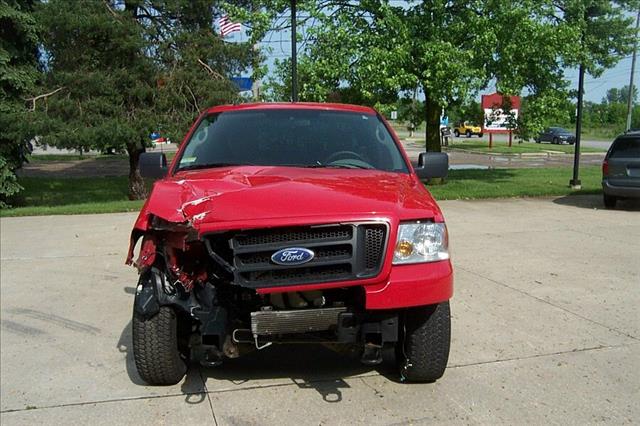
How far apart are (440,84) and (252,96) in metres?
6.29

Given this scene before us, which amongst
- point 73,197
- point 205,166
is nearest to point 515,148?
point 73,197

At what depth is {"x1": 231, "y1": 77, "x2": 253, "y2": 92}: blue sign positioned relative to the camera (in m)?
15.7

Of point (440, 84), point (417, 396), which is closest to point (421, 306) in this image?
point (417, 396)

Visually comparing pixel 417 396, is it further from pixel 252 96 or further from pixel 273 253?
pixel 252 96

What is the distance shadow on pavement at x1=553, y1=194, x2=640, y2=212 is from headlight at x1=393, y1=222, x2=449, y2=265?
1003cm

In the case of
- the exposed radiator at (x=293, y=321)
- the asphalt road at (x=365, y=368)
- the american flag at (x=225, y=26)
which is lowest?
the asphalt road at (x=365, y=368)

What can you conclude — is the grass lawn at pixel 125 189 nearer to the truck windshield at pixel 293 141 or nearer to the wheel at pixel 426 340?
the truck windshield at pixel 293 141

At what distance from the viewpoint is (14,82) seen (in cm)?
1336

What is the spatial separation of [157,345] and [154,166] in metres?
1.90

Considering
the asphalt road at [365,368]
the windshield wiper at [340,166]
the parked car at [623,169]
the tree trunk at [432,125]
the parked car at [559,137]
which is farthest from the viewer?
the parked car at [559,137]

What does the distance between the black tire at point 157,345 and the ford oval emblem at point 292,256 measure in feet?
2.82

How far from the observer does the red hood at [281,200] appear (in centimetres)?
313

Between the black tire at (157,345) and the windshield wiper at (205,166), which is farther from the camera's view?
the windshield wiper at (205,166)

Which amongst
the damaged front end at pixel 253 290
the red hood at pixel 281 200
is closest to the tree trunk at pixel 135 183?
the red hood at pixel 281 200
